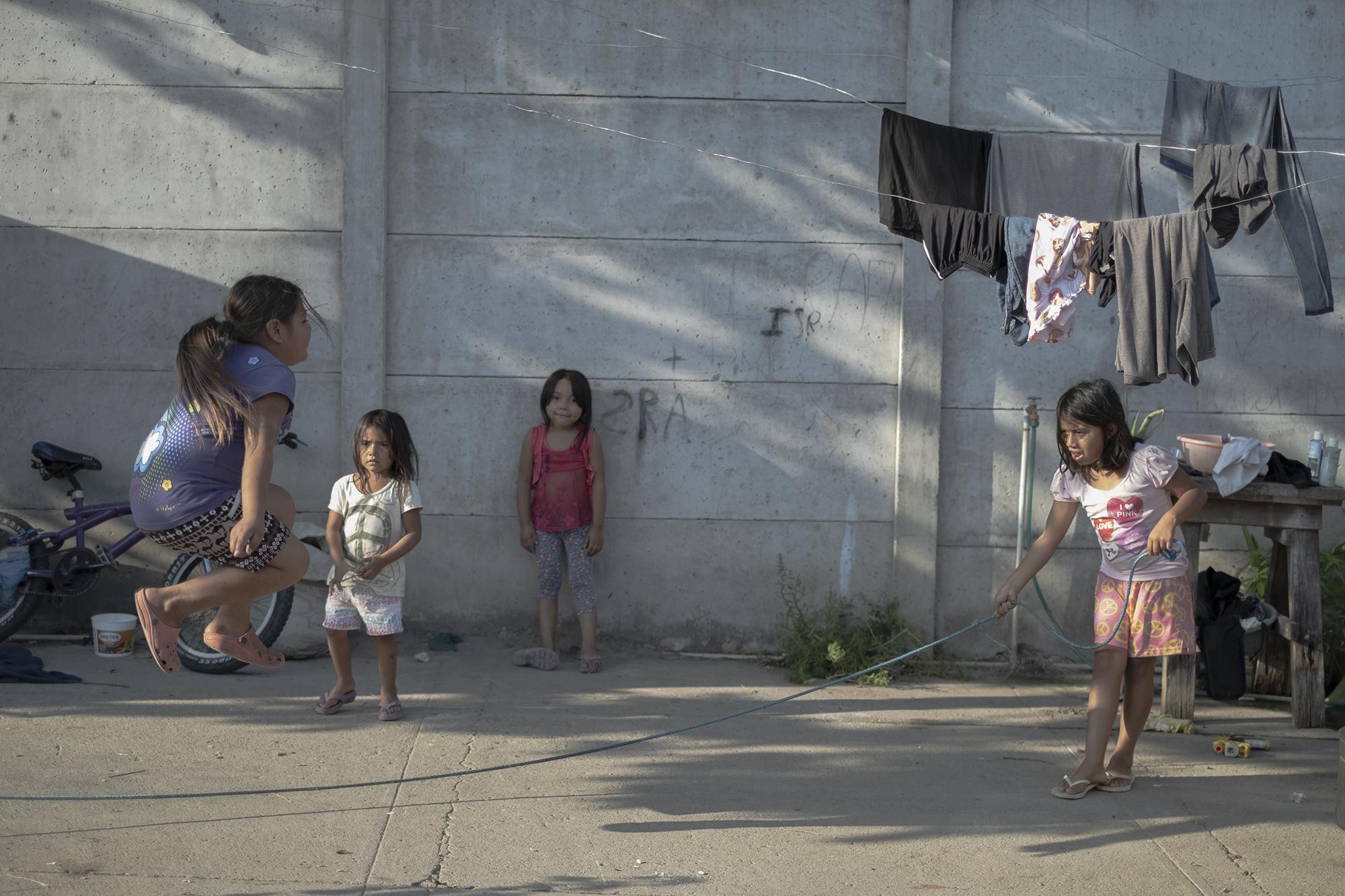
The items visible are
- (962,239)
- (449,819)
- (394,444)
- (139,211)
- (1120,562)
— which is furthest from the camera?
(139,211)

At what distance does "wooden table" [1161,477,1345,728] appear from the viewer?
5926mm

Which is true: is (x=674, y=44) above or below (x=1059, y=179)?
above

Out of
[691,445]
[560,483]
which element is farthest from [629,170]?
[560,483]

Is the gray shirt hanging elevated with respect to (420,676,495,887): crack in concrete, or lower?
elevated

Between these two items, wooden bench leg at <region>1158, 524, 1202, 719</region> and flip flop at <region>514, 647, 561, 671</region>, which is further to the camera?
flip flop at <region>514, 647, 561, 671</region>

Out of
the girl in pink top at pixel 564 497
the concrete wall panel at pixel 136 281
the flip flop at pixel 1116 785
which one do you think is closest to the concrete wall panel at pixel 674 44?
the concrete wall panel at pixel 136 281

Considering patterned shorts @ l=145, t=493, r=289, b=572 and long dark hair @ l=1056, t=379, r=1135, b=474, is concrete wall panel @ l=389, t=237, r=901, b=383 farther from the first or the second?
patterned shorts @ l=145, t=493, r=289, b=572

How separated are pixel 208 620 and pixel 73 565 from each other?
79cm

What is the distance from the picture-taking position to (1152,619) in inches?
192

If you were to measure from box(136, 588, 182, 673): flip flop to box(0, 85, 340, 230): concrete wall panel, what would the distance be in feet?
10.9

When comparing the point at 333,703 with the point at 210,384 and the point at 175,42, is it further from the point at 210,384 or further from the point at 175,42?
the point at 175,42

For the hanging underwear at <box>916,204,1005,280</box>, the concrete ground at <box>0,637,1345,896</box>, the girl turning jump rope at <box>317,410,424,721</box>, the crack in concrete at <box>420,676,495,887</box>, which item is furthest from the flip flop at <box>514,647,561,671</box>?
the hanging underwear at <box>916,204,1005,280</box>

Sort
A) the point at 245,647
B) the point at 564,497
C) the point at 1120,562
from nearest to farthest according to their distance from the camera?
1. the point at 245,647
2. the point at 1120,562
3. the point at 564,497

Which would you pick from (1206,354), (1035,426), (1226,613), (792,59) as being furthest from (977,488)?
(792,59)
